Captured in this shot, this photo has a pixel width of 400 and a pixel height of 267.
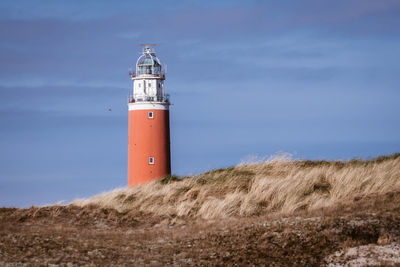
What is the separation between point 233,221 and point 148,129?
14030 mm

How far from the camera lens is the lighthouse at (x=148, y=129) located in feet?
91.8

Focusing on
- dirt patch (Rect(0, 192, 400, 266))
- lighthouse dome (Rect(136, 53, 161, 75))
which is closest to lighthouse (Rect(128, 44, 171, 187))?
lighthouse dome (Rect(136, 53, 161, 75))

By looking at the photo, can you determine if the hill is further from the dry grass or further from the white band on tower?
the white band on tower

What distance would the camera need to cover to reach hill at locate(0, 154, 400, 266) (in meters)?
10.9

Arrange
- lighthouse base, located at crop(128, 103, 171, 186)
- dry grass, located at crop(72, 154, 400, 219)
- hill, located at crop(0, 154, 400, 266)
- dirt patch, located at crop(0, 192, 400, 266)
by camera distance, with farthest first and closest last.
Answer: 1. lighthouse base, located at crop(128, 103, 171, 186)
2. dry grass, located at crop(72, 154, 400, 219)
3. hill, located at crop(0, 154, 400, 266)
4. dirt patch, located at crop(0, 192, 400, 266)

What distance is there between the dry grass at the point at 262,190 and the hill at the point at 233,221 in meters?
0.04

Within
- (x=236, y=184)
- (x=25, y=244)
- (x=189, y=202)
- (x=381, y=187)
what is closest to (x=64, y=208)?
(x=189, y=202)

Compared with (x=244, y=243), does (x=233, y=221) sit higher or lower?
higher

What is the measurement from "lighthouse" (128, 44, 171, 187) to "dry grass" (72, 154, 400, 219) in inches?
212

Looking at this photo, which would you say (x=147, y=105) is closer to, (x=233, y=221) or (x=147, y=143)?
(x=147, y=143)

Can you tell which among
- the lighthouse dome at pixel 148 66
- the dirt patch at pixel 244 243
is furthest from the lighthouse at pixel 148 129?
the dirt patch at pixel 244 243

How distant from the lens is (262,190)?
59.7 ft

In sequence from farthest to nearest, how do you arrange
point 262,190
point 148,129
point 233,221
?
point 148,129 → point 262,190 → point 233,221

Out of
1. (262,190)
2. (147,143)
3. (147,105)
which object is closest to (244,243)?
(262,190)
